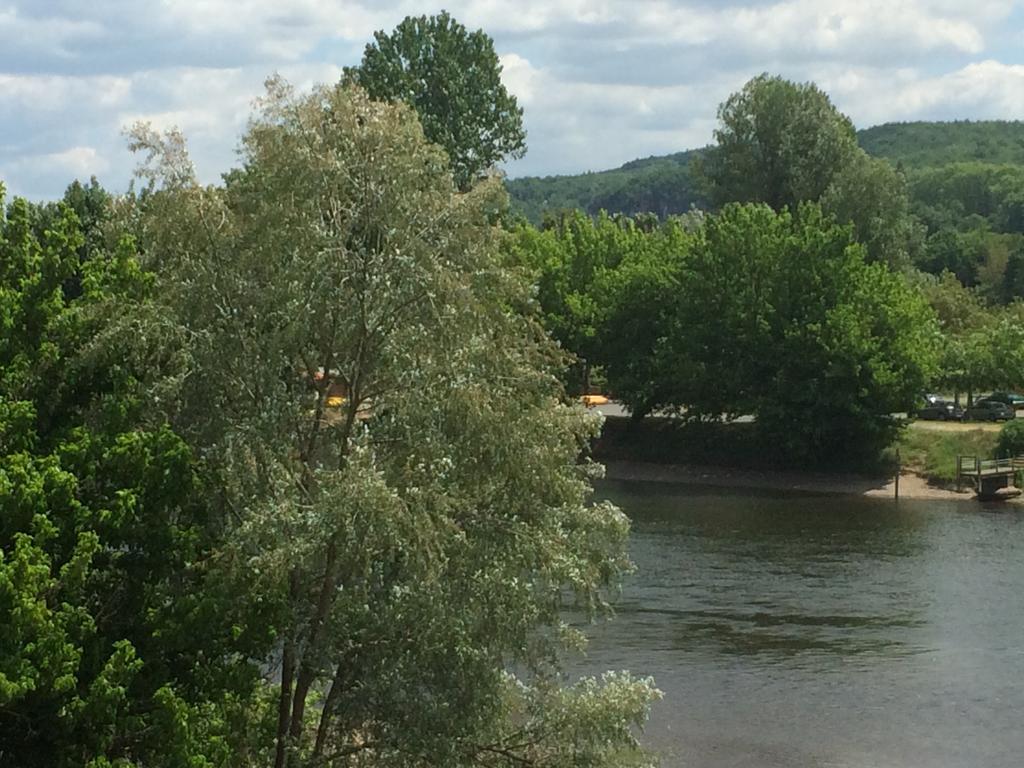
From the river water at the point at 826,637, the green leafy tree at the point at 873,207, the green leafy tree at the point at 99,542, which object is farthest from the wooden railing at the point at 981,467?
the green leafy tree at the point at 99,542

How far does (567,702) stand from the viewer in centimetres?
1844

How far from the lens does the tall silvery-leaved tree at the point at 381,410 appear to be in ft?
55.1

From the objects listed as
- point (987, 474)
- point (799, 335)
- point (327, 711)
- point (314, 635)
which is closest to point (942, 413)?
point (987, 474)

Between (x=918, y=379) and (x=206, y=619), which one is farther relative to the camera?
(x=918, y=379)

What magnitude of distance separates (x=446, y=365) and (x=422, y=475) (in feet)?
4.41

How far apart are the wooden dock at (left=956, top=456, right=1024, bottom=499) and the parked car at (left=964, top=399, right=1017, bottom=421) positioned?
10756 millimetres

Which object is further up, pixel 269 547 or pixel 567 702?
pixel 269 547

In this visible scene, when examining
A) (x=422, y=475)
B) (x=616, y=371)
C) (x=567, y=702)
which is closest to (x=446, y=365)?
(x=422, y=475)

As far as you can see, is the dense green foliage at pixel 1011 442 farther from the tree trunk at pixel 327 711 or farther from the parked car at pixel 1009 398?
the tree trunk at pixel 327 711

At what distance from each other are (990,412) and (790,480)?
1476cm

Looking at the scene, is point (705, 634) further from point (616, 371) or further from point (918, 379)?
point (616, 371)

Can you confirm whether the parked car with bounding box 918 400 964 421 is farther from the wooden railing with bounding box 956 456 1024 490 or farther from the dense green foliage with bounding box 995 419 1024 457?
the wooden railing with bounding box 956 456 1024 490

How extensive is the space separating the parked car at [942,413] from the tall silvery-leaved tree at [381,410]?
206 ft

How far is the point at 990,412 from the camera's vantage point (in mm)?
76375
